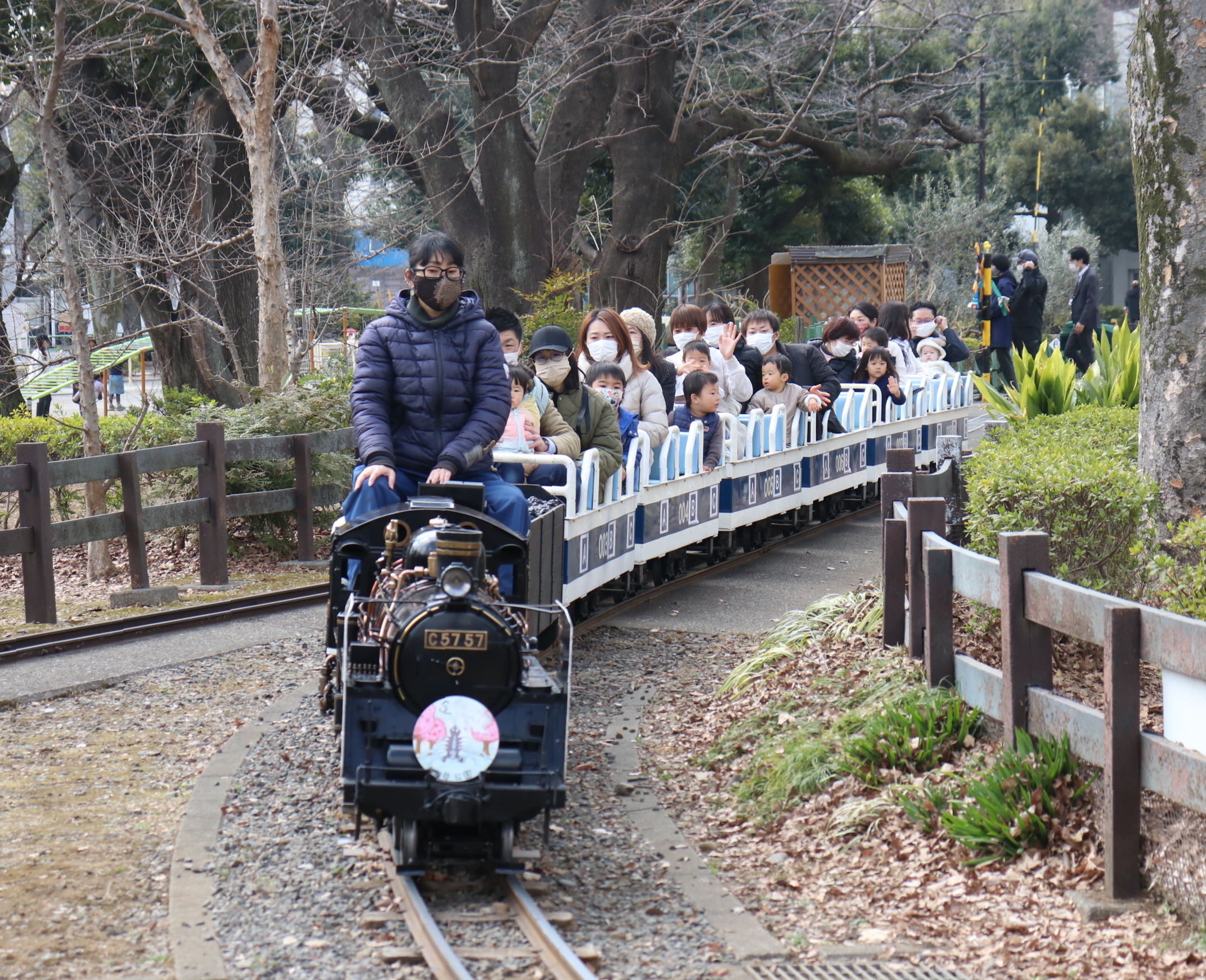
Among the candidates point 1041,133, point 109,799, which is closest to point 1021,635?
point 109,799

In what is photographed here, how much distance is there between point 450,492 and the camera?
5.99 metres

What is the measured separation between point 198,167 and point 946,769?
1441 centimetres

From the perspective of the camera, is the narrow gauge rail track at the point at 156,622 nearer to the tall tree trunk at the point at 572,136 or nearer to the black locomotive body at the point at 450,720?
the black locomotive body at the point at 450,720

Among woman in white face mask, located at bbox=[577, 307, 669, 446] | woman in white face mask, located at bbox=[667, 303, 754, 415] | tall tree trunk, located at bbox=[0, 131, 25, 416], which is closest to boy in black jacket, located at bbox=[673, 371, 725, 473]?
woman in white face mask, located at bbox=[667, 303, 754, 415]

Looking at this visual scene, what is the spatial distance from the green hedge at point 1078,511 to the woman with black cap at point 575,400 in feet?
9.82

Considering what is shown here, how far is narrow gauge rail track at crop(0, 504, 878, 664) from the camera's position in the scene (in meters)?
9.09

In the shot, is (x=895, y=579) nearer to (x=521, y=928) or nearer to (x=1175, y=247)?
(x=1175, y=247)

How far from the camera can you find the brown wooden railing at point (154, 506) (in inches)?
384

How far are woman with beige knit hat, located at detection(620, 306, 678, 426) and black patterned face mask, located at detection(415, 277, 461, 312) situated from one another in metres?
4.42

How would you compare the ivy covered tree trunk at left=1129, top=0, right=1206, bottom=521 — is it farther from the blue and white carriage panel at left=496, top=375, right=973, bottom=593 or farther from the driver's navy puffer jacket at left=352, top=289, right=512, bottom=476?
the blue and white carriage panel at left=496, top=375, right=973, bottom=593

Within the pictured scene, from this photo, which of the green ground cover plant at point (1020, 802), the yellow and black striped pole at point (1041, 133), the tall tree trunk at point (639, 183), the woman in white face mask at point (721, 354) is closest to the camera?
the green ground cover plant at point (1020, 802)

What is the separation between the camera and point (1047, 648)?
218 inches

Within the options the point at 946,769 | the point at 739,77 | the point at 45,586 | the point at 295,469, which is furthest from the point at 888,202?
the point at 946,769

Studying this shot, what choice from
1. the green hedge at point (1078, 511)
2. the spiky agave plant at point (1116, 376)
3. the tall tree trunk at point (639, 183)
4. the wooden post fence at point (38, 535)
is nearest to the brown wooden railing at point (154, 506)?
the wooden post fence at point (38, 535)
